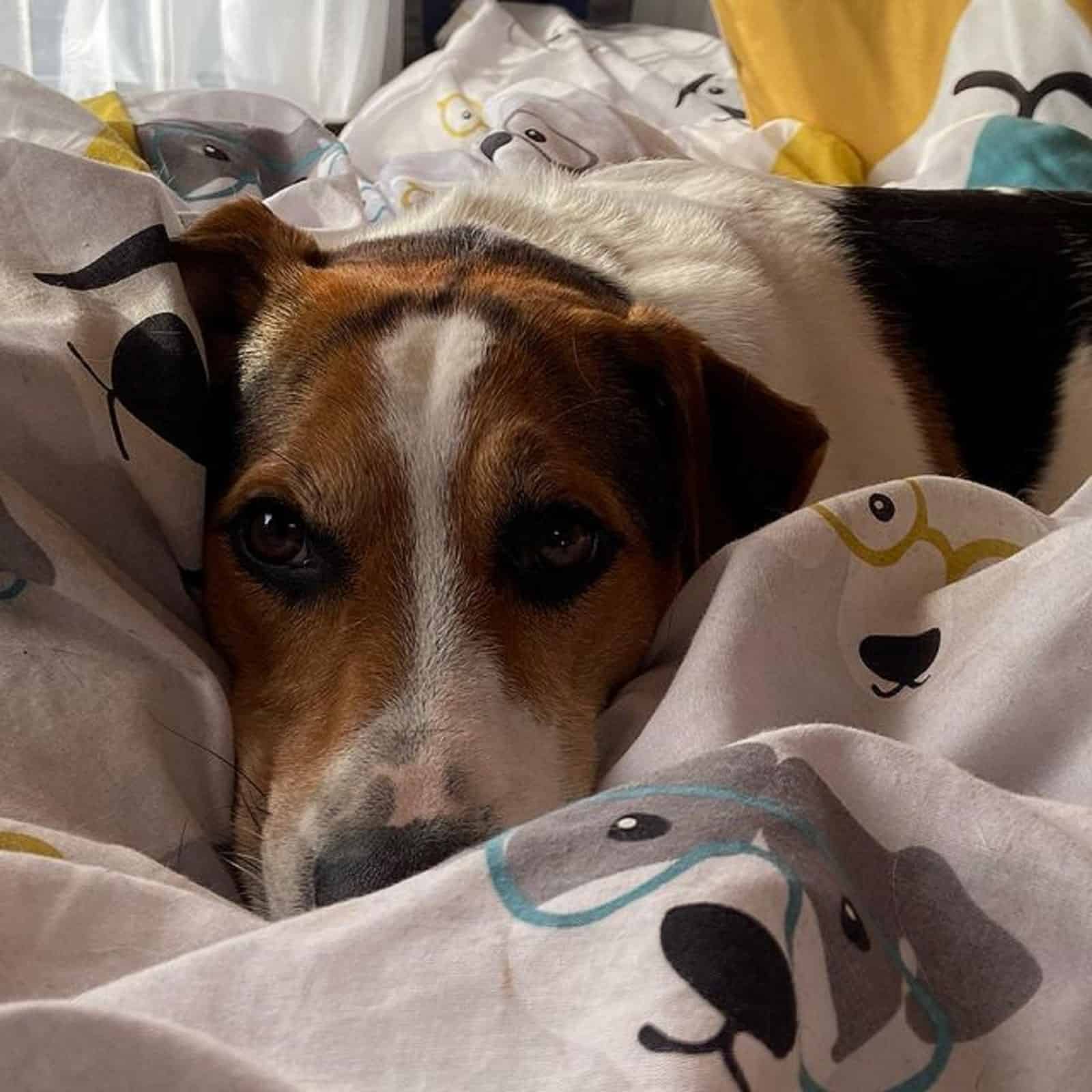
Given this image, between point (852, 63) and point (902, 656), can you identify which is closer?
point (902, 656)

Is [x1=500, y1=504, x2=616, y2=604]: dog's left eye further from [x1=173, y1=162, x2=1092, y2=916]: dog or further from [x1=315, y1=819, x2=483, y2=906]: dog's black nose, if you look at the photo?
[x1=315, y1=819, x2=483, y2=906]: dog's black nose

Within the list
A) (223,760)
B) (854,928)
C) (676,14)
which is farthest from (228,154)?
(676,14)

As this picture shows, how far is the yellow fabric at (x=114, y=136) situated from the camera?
241 centimetres

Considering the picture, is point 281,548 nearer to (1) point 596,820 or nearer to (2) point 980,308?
(1) point 596,820

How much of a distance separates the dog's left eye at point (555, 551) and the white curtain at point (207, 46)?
248cm

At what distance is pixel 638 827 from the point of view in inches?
36.4

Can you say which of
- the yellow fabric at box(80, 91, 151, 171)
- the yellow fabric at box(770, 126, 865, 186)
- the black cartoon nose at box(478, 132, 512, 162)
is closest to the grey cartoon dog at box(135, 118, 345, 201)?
the yellow fabric at box(80, 91, 151, 171)

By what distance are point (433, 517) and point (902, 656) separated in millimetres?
450

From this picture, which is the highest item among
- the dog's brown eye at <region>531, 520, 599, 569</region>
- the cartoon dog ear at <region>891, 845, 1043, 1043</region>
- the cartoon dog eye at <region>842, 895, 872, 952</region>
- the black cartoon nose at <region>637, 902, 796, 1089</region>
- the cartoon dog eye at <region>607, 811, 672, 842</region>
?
the black cartoon nose at <region>637, 902, 796, 1089</region>

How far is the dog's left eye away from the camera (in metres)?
1.44

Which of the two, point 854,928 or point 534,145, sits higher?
point 854,928

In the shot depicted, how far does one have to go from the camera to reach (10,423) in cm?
135

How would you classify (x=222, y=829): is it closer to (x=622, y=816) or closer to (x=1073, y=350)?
(x=622, y=816)

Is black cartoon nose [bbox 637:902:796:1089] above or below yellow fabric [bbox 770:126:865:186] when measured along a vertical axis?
above
